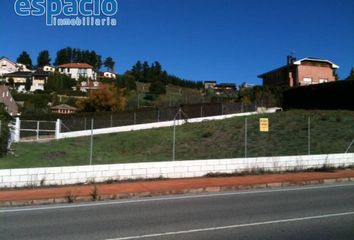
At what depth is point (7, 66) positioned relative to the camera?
553 ft

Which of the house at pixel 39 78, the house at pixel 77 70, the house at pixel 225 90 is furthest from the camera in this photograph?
the house at pixel 77 70

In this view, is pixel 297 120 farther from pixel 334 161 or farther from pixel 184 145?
pixel 334 161

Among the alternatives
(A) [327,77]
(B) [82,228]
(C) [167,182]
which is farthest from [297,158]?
(A) [327,77]

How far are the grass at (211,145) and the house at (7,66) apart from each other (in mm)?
138488

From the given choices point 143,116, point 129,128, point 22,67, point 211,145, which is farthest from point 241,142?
point 22,67

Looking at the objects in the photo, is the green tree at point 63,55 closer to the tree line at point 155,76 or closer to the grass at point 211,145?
the tree line at point 155,76

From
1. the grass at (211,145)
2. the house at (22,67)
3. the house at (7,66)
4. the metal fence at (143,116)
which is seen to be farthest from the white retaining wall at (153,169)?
the house at (22,67)

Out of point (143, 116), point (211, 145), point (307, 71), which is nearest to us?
point (211, 145)

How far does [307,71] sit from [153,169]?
73740 mm

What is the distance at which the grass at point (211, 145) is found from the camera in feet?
79.5

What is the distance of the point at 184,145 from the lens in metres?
32.4

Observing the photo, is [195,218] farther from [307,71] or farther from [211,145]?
[307,71]

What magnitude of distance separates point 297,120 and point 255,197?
976 inches

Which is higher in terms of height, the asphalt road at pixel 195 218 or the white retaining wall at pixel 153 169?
the white retaining wall at pixel 153 169
